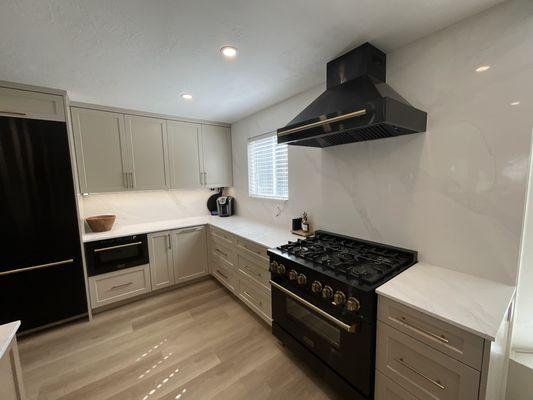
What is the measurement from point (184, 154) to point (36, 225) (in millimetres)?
1728

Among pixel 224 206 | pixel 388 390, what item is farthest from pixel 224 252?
pixel 388 390

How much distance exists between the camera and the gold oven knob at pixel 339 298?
1307 mm

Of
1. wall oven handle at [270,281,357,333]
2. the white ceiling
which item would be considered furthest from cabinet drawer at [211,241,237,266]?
the white ceiling

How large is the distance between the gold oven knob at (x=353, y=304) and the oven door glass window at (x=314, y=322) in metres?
0.26

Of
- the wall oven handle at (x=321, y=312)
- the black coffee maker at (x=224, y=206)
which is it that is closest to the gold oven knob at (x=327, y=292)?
the wall oven handle at (x=321, y=312)

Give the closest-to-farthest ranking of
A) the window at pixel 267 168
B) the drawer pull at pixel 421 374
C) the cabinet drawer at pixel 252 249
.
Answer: the drawer pull at pixel 421 374 < the cabinet drawer at pixel 252 249 < the window at pixel 267 168

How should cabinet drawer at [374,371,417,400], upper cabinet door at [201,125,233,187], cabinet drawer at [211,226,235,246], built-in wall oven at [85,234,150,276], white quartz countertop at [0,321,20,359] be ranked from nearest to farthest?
1. white quartz countertop at [0,321,20,359]
2. cabinet drawer at [374,371,417,400]
3. built-in wall oven at [85,234,150,276]
4. cabinet drawer at [211,226,235,246]
5. upper cabinet door at [201,125,233,187]

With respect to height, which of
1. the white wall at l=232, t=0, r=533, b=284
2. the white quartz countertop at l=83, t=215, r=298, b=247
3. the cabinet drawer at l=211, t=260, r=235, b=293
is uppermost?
the white wall at l=232, t=0, r=533, b=284

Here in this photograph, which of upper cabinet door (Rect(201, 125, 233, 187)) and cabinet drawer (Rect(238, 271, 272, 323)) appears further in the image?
upper cabinet door (Rect(201, 125, 233, 187))

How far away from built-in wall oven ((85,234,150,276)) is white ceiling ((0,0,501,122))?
5.18 feet

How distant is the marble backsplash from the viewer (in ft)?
9.54

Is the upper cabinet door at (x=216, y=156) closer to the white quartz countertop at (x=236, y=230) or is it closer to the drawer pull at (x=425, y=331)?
the white quartz countertop at (x=236, y=230)

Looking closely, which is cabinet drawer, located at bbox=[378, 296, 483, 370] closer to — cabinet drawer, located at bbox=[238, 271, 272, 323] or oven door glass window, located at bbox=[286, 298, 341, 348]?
oven door glass window, located at bbox=[286, 298, 341, 348]

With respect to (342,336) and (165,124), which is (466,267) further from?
(165,124)
